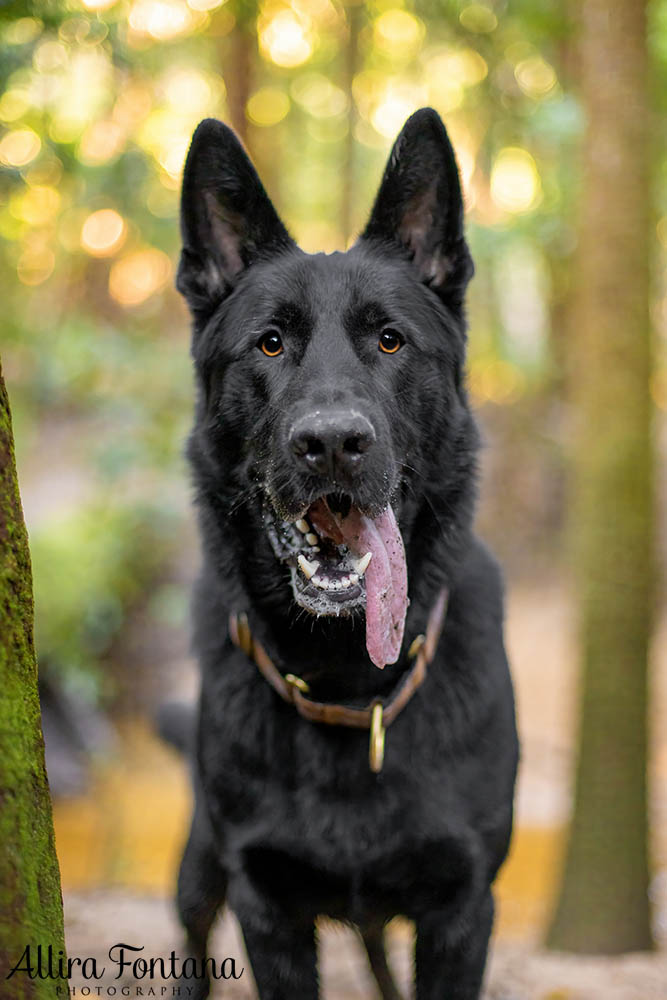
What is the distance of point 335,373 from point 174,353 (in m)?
6.07

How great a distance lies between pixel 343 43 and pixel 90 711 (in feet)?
28.1

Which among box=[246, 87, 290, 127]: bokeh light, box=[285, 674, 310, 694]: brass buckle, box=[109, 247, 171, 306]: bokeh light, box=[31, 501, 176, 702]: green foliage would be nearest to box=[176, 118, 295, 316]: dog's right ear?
box=[285, 674, 310, 694]: brass buckle

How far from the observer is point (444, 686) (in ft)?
8.54

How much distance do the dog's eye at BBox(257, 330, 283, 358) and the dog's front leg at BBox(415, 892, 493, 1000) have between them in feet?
5.11

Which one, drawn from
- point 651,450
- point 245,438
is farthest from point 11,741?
point 651,450

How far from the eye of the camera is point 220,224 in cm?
282

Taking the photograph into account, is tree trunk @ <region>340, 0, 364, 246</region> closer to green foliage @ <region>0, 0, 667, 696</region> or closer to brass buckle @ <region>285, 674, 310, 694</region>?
green foliage @ <region>0, 0, 667, 696</region>

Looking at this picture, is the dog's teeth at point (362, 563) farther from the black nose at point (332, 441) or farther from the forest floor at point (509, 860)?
the forest floor at point (509, 860)

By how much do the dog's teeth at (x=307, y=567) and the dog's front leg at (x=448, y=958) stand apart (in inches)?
36.7

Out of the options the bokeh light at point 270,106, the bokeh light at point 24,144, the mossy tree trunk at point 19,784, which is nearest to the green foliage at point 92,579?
the bokeh light at point 24,144

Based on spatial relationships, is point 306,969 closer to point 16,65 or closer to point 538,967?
point 538,967

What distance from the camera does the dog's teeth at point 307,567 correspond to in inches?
94.1

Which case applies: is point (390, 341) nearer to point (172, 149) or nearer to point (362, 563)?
point (362, 563)

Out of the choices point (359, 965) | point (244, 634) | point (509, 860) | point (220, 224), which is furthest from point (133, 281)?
point (244, 634)
